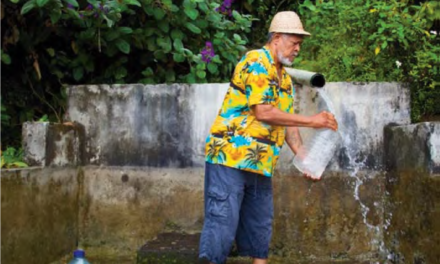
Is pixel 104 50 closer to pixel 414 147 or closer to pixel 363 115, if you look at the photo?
pixel 363 115

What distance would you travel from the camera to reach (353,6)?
4.96 meters

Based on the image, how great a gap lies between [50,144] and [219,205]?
161 centimetres

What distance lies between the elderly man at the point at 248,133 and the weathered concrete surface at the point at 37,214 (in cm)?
126

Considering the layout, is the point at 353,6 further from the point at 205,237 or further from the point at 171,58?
the point at 205,237

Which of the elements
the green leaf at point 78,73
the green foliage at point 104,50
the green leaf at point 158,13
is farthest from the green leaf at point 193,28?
the green leaf at point 78,73

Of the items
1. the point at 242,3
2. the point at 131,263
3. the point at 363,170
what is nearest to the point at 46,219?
the point at 131,263

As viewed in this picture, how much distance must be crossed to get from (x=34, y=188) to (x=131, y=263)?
3.20ft

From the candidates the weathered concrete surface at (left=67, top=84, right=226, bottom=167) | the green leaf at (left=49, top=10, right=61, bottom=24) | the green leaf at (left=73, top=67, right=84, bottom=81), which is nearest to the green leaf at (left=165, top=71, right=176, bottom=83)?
the weathered concrete surface at (left=67, top=84, right=226, bottom=167)

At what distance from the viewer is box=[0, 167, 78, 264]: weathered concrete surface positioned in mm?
3721

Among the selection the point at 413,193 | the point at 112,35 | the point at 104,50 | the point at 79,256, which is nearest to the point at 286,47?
the point at 413,193

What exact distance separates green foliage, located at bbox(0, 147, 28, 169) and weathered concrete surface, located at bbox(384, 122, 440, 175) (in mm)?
2673

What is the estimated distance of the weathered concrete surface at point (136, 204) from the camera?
461 centimetres

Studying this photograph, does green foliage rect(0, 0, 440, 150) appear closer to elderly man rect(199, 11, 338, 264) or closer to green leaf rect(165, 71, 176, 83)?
green leaf rect(165, 71, 176, 83)

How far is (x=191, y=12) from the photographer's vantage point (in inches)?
195
